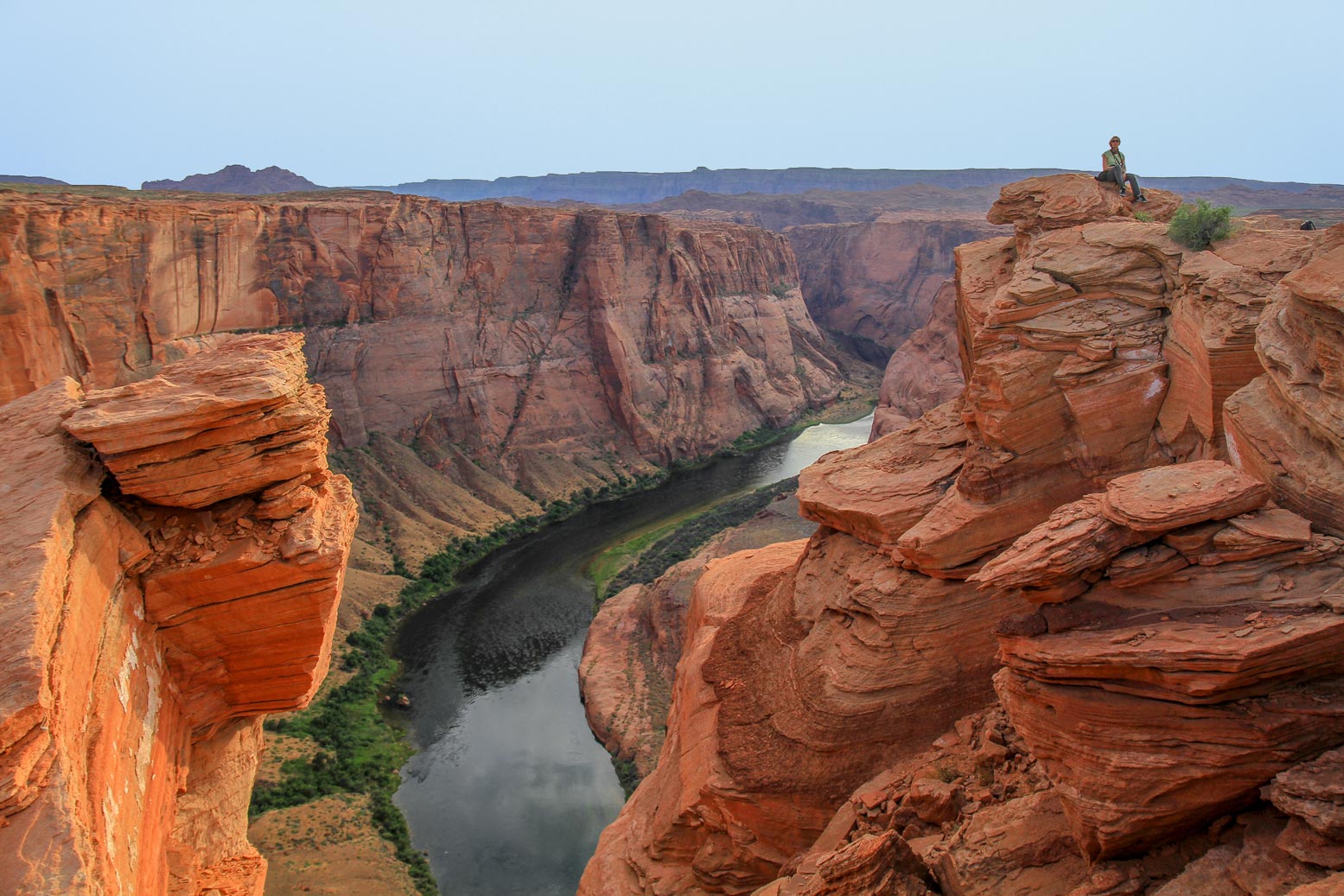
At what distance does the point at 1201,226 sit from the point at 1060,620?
9.18 meters

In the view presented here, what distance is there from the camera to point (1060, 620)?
35.1 ft

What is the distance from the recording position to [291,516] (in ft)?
41.7

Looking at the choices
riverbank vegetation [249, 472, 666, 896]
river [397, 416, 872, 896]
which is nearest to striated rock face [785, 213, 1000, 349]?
river [397, 416, 872, 896]

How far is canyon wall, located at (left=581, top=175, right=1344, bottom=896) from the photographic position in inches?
367

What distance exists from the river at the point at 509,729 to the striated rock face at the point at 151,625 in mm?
13671

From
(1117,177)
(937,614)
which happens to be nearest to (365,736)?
(937,614)

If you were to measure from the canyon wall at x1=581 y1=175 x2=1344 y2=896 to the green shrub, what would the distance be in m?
0.43

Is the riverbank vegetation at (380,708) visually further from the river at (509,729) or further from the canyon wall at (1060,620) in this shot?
the canyon wall at (1060,620)

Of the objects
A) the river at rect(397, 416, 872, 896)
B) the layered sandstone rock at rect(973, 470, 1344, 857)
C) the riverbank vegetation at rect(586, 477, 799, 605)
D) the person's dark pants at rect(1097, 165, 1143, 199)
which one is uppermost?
the person's dark pants at rect(1097, 165, 1143, 199)

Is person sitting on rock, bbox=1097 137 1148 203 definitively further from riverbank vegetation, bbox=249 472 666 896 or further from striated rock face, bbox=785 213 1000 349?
striated rock face, bbox=785 213 1000 349

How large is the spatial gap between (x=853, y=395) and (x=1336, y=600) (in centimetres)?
8646

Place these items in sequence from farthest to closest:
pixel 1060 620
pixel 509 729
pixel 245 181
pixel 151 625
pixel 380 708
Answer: pixel 245 181, pixel 380 708, pixel 509 729, pixel 151 625, pixel 1060 620

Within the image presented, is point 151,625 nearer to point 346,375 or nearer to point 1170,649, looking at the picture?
point 1170,649

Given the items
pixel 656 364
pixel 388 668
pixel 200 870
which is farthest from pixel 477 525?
pixel 200 870
